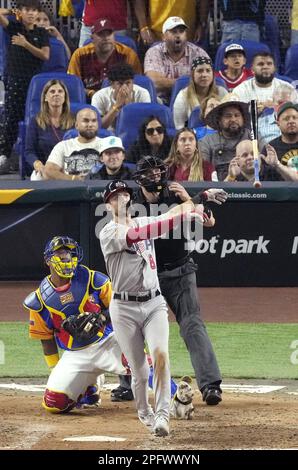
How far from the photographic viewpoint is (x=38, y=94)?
13.5m

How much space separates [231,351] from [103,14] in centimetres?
571

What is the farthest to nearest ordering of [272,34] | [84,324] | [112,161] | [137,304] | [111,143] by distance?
1. [272,34]
2. [112,161]
3. [111,143]
4. [84,324]
5. [137,304]

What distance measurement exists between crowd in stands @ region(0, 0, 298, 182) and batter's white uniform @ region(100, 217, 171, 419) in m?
5.22

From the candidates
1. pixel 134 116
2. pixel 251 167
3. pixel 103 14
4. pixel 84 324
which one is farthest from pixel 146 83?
pixel 84 324

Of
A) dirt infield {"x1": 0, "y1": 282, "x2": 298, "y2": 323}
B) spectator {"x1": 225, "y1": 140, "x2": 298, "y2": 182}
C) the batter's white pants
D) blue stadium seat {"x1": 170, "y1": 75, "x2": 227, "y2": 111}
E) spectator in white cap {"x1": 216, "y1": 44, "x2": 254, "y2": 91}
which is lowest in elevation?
dirt infield {"x1": 0, "y1": 282, "x2": 298, "y2": 323}

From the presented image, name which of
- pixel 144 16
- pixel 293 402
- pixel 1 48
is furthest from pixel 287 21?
pixel 293 402

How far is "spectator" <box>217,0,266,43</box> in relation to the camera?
14.7m

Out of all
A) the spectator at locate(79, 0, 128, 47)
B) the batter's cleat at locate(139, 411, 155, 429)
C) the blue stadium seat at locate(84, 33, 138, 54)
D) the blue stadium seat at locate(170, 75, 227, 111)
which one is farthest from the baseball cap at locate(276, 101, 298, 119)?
the batter's cleat at locate(139, 411, 155, 429)

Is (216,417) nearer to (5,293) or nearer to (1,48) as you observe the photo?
(5,293)

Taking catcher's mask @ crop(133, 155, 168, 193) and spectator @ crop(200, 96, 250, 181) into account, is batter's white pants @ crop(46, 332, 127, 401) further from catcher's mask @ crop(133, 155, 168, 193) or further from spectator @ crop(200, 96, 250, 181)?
spectator @ crop(200, 96, 250, 181)

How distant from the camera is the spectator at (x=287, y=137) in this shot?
12.7m

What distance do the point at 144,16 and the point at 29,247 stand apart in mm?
3687

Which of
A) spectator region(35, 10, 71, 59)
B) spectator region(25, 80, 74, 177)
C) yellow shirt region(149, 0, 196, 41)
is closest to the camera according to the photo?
spectator region(25, 80, 74, 177)

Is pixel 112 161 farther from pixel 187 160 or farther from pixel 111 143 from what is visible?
pixel 187 160
